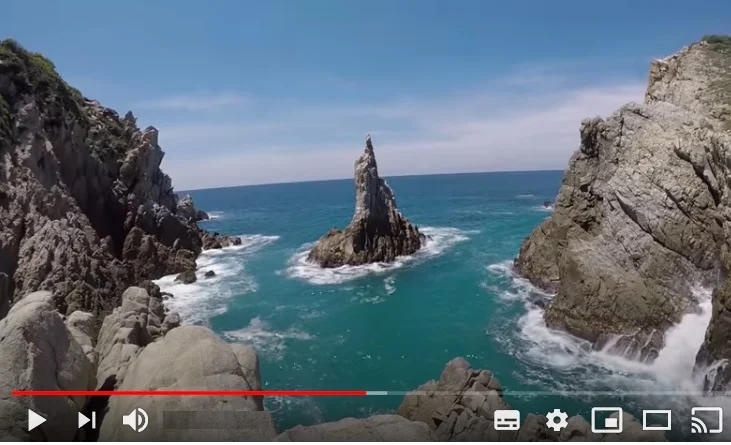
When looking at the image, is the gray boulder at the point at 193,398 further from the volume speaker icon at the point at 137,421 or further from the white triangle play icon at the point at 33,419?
the white triangle play icon at the point at 33,419

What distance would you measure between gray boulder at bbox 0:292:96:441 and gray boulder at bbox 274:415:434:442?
667cm

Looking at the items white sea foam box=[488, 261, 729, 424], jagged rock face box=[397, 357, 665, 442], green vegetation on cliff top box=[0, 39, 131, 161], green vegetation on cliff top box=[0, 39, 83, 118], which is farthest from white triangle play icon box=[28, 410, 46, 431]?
green vegetation on cliff top box=[0, 39, 83, 118]

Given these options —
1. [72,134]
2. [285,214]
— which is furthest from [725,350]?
[285,214]

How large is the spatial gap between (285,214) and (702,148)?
113930mm

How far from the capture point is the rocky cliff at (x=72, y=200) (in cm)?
3794

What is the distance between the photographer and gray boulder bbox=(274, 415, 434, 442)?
1209cm

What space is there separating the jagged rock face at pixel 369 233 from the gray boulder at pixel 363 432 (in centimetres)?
4711

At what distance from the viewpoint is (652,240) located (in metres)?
32.0

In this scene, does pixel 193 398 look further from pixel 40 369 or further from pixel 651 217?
pixel 651 217

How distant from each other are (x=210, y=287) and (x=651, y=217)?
42859 mm
